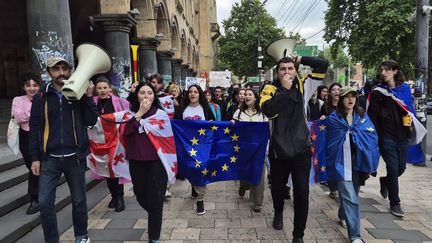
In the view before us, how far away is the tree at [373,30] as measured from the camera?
25697mm

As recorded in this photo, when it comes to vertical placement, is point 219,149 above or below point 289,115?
below

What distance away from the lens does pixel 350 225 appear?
13.8 ft

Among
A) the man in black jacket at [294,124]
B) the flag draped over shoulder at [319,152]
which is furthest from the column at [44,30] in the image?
the flag draped over shoulder at [319,152]

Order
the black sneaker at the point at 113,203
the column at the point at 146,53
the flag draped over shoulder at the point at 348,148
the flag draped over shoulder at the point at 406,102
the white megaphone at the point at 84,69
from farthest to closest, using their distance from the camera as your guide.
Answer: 1. the column at the point at 146,53
2. the black sneaker at the point at 113,203
3. the flag draped over shoulder at the point at 406,102
4. the flag draped over shoulder at the point at 348,148
5. the white megaphone at the point at 84,69

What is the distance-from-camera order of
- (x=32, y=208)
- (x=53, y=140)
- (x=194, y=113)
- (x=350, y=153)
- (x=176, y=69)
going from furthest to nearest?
1. (x=176, y=69)
2. (x=194, y=113)
3. (x=32, y=208)
4. (x=350, y=153)
5. (x=53, y=140)

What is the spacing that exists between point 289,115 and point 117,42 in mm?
8741

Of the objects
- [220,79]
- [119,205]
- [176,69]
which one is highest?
[176,69]

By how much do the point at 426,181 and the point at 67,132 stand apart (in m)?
6.75

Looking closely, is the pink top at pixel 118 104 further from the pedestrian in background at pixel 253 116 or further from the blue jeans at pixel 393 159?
the blue jeans at pixel 393 159

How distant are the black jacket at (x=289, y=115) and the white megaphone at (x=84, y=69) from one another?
1.74 metres

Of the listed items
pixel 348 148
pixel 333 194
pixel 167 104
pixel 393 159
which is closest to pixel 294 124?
pixel 348 148

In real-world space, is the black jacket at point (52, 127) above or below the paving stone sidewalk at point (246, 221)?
above

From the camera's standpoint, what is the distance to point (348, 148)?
436 cm

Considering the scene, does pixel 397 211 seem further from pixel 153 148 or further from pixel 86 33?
pixel 86 33
